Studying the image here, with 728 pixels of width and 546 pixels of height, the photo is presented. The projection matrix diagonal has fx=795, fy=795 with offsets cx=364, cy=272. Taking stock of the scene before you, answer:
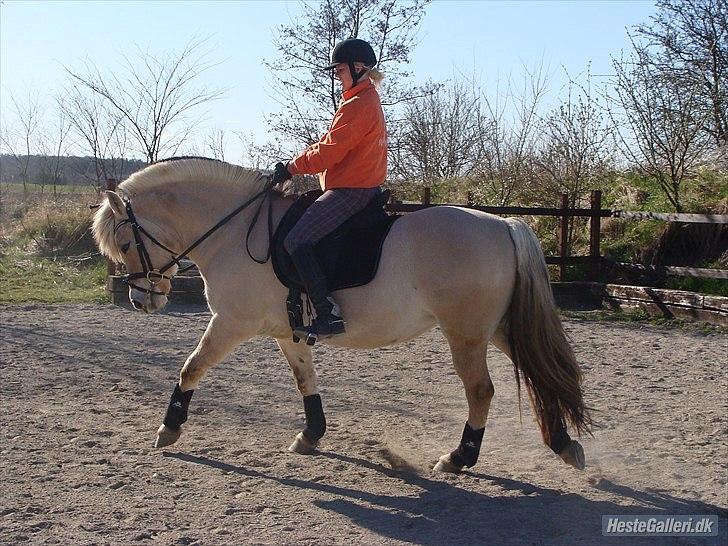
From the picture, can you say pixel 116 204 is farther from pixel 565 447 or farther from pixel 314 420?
pixel 565 447

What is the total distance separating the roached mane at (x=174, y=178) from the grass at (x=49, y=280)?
24.8ft

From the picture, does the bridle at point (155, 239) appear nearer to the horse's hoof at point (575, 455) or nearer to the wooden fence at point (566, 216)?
the horse's hoof at point (575, 455)

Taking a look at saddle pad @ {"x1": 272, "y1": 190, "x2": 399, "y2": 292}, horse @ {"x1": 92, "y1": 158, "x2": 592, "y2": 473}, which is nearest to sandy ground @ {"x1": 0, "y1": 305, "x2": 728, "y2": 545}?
horse @ {"x1": 92, "y1": 158, "x2": 592, "y2": 473}

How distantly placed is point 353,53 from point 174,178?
157 centimetres

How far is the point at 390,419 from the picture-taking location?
642 cm

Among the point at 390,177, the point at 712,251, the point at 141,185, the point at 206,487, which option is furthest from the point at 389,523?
the point at 390,177

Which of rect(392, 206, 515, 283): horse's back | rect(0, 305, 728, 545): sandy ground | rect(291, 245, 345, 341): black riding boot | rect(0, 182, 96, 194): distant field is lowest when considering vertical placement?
rect(0, 305, 728, 545): sandy ground

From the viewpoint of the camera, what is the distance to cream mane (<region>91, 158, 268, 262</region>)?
18.4ft

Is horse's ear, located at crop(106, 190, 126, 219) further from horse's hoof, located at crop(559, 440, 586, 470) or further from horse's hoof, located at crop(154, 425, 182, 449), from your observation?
horse's hoof, located at crop(559, 440, 586, 470)

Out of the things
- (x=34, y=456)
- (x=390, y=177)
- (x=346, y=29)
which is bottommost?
(x=34, y=456)

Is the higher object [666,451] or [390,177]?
[390,177]

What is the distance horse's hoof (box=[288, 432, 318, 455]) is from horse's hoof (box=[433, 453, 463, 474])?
94 cm

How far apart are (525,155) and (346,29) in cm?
462

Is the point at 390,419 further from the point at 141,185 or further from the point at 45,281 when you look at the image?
the point at 45,281
